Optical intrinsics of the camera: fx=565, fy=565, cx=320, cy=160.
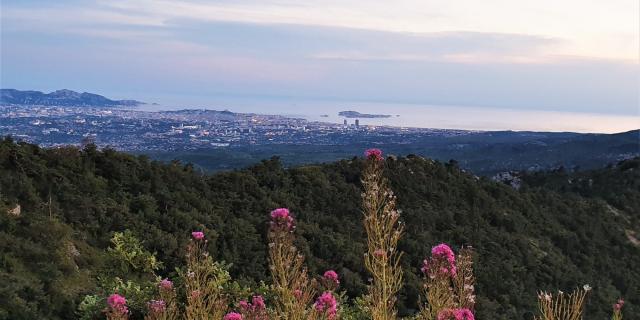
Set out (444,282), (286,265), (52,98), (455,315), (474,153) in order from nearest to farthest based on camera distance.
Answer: (455,315), (444,282), (286,265), (474,153), (52,98)

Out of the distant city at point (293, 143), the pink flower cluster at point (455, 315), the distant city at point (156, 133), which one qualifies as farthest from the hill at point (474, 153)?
the pink flower cluster at point (455, 315)

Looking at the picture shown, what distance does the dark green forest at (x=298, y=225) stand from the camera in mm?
7199

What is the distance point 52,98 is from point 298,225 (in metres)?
111

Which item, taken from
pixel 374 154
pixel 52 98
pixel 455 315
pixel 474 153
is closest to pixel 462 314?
pixel 455 315

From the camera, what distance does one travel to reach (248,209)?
1159 cm

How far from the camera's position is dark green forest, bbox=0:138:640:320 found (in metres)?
7.20

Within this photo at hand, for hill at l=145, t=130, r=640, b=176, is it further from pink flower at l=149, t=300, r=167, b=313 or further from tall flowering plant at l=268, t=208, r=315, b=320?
tall flowering plant at l=268, t=208, r=315, b=320

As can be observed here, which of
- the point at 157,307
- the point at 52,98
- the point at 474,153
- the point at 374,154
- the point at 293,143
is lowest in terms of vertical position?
the point at 474,153

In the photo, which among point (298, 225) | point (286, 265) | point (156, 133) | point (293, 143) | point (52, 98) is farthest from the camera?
point (52, 98)

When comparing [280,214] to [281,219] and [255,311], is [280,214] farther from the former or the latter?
[255,311]

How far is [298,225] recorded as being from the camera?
11359 millimetres

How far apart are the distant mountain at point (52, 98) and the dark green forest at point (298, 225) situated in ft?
288

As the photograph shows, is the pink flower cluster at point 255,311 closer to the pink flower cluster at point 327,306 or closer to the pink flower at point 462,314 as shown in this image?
the pink flower cluster at point 327,306

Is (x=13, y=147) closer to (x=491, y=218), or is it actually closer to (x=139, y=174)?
(x=139, y=174)
